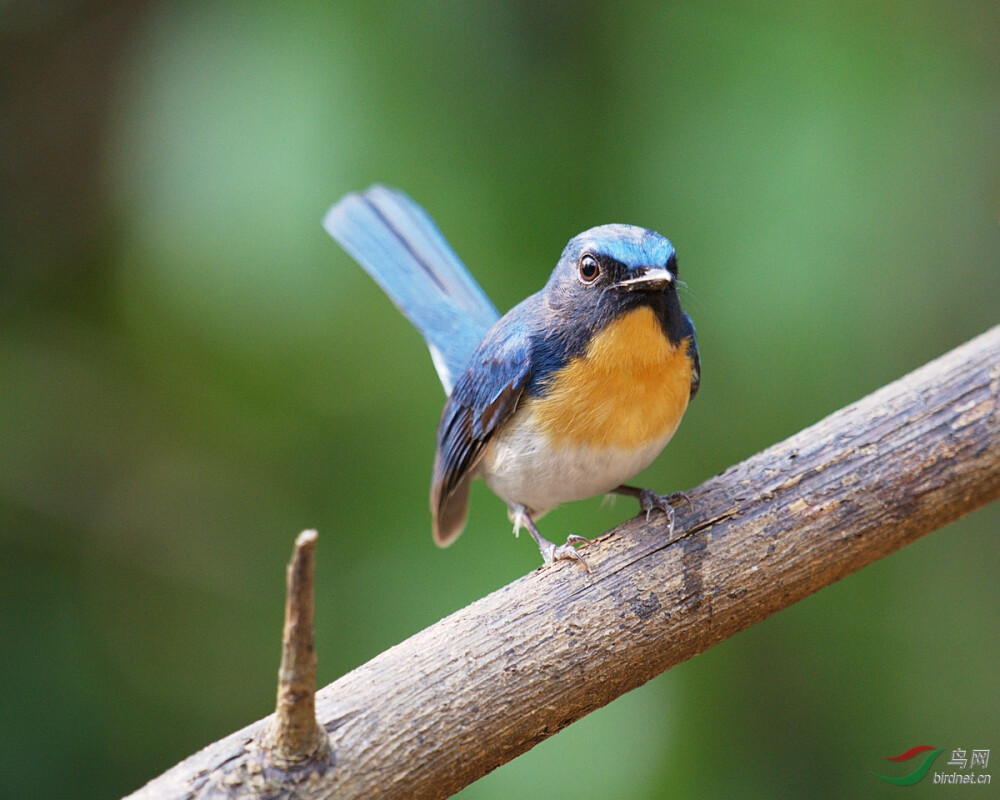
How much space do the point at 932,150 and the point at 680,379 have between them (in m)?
1.57

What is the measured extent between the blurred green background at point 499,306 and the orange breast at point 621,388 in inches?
24.8

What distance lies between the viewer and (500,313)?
3547 mm

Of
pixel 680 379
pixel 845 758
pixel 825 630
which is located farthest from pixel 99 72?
pixel 845 758

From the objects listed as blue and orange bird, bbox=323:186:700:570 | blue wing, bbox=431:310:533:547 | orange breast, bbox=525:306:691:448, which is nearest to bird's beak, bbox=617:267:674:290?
blue and orange bird, bbox=323:186:700:570

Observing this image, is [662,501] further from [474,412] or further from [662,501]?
[474,412]

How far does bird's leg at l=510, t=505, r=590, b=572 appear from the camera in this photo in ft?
8.36

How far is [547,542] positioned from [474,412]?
17.3 inches

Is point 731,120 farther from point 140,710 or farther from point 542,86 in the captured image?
point 140,710

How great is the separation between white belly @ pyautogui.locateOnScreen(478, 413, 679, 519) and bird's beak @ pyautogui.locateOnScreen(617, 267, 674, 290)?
1.48 feet

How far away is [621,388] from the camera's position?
2.61 m

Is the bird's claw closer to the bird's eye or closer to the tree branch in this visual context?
the tree branch
